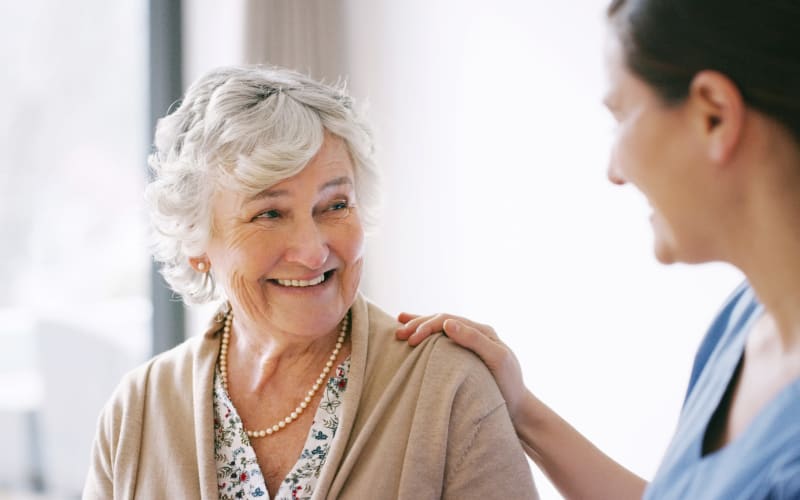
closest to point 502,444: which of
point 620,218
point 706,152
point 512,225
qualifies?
point 706,152

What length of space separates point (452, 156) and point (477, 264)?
1.29 feet

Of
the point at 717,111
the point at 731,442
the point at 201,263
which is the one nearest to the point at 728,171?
the point at 717,111

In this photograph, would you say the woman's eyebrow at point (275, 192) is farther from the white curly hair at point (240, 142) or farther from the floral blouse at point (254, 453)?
the floral blouse at point (254, 453)

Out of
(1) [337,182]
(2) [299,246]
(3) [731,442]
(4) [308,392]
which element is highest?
(1) [337,182]

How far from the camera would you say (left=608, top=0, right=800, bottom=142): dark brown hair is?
80 centimetres

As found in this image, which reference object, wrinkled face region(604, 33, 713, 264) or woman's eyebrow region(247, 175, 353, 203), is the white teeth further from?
wrinkled face region(604, 33, 713, 264)

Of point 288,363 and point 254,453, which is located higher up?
point 288,363

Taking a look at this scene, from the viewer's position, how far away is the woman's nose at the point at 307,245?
155cm

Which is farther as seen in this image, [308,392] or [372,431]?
[308,392]

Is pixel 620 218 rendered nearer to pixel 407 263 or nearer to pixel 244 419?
pixel 407 263

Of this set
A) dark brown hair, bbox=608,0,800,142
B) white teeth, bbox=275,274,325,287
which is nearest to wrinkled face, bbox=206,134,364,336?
white teeth, bbox=275,274,325,287

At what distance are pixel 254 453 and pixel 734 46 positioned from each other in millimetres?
1139

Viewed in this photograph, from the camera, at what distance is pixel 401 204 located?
3.27 metres

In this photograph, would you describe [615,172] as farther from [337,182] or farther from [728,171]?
[337,182]
